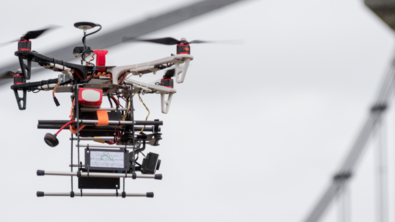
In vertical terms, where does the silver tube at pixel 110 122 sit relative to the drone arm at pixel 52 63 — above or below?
below

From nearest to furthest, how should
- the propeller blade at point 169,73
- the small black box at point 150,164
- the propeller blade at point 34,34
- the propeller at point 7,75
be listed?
the propeller blade at point 34,34, the small black box at point 150,164, the propeller at point 7,75, the propeller blade at point 169,73

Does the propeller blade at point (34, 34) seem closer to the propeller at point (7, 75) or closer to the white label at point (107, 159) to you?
the white label at point (107, 159)

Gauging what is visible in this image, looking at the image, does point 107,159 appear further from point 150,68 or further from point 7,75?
point 7,75

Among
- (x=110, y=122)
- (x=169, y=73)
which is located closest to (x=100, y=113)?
(x=110, y=122)

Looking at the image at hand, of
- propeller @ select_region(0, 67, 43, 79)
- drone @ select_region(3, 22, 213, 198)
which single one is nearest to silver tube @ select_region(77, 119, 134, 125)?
drone @ select_region(3, 22, 213, 198)

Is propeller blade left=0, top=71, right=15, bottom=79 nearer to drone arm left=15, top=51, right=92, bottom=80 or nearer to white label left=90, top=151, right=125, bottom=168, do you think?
drone arm left=15, top=51, right=92, bottom=80

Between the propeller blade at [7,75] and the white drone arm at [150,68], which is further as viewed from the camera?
the propeller blade at [7,75]

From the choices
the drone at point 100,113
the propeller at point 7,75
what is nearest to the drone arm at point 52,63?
the drone at point 100,113

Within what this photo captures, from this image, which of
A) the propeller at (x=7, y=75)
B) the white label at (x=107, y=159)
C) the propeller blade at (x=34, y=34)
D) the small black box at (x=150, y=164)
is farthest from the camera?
the propeller at (x=7, y=75)
